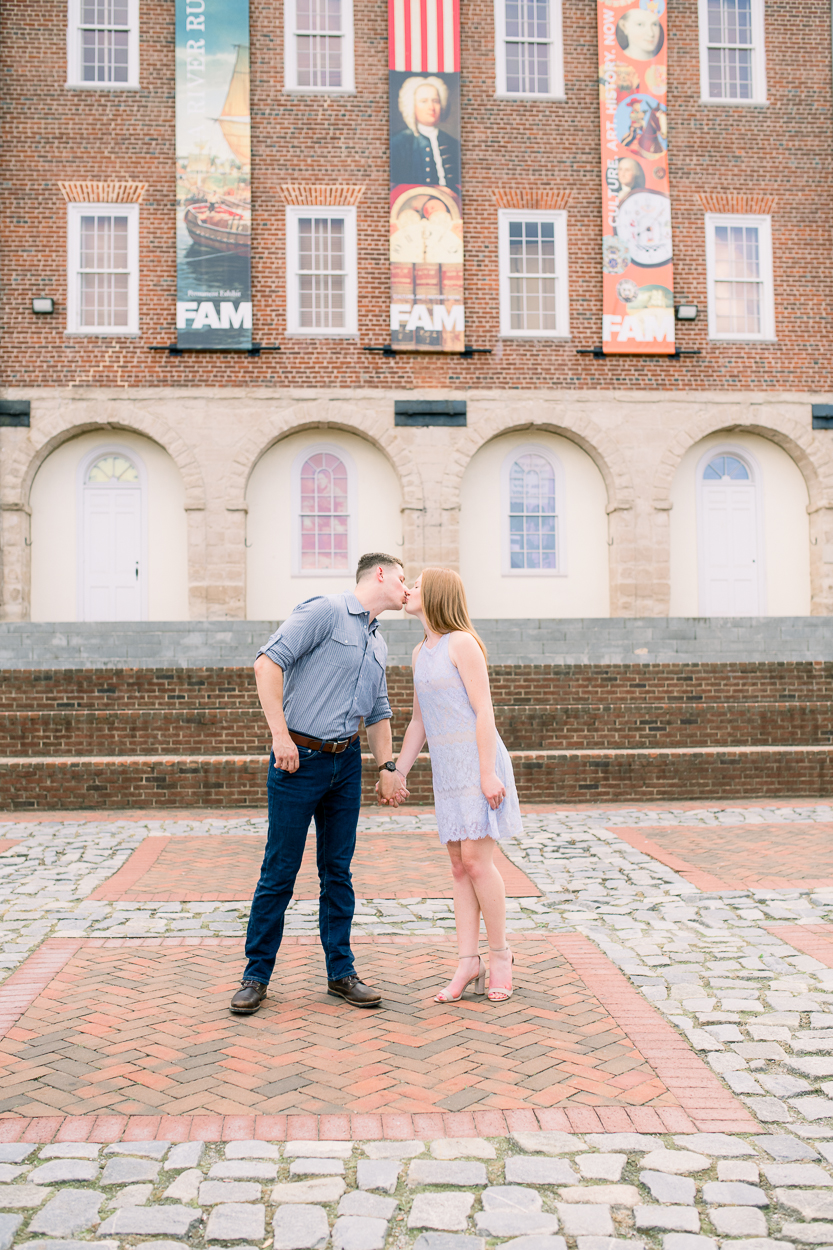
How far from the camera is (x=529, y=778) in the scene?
10.5 m

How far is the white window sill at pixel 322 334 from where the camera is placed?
16.9 m

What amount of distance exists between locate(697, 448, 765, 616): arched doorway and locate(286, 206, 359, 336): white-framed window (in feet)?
21.9

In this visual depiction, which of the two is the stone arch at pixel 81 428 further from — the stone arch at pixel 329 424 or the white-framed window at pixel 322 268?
the white-framed window at pixel 322 268

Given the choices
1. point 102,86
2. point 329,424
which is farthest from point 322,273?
point 102,86

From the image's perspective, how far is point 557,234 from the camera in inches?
688

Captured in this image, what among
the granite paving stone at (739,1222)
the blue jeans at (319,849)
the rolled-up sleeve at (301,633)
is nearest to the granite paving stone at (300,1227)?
the granite paving stone at (739,1222)

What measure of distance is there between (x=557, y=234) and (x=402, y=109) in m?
3.24

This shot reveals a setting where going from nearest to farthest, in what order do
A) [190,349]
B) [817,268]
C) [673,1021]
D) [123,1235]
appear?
[123,1235] < [673,1021] < [190,349] < [817,268]

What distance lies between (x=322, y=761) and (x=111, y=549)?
44.7ft

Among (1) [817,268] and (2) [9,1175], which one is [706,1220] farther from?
(1) [817,268]

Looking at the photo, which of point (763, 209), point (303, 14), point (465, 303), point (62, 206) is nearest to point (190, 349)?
point (62, 206)

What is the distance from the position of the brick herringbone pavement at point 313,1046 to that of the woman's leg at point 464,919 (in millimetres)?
140

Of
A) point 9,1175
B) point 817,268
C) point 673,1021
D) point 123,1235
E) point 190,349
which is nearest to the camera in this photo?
point 123,1235

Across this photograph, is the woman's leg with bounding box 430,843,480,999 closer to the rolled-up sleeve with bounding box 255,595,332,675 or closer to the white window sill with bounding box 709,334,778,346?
the rolled-up sleeve with bounding box 255,595,332,675
